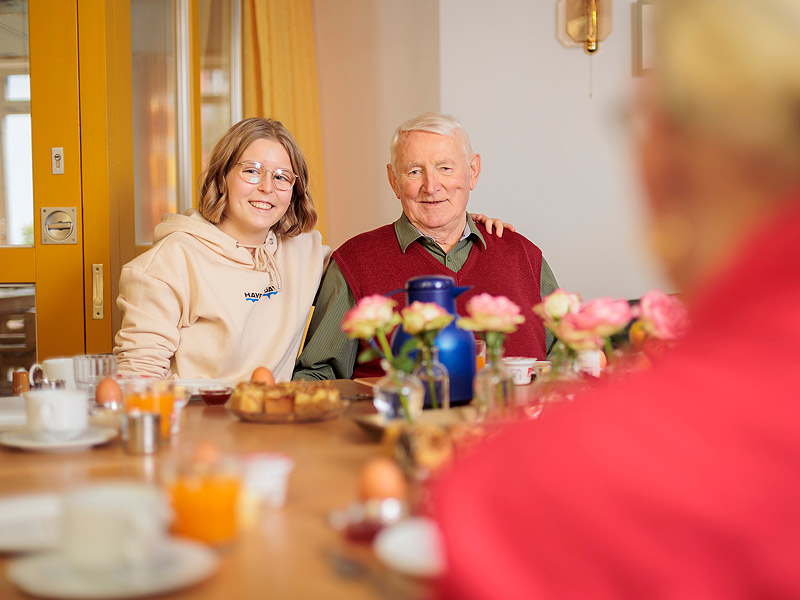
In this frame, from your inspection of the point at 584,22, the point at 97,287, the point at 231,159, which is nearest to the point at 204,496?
the point at 231,159

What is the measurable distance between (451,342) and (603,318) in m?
0.50

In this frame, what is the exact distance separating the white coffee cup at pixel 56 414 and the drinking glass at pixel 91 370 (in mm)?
395

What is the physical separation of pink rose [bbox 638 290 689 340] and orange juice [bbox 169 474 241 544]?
832 millimetres

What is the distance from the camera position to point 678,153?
0.54 metres

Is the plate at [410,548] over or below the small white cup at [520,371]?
over

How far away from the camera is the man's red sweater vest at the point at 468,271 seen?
279cm

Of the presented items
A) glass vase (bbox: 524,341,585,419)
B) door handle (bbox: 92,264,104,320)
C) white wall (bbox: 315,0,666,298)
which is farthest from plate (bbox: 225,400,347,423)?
white wall (bbox: 315,0,666,298)

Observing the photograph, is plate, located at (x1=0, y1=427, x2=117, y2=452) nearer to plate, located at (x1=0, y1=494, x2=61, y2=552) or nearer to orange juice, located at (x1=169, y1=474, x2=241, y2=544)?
plate, located at (x1=0, y1=494, x2=61, y2=552)

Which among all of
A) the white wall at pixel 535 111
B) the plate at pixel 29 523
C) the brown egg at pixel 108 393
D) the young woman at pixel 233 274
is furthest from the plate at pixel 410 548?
the white wall at pixel 535 111

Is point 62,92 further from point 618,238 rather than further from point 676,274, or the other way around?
point 676,274

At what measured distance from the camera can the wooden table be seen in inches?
28.7

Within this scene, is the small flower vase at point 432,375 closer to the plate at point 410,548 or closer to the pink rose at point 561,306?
the pink rose at point 561,306

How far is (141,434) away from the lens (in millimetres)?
1282

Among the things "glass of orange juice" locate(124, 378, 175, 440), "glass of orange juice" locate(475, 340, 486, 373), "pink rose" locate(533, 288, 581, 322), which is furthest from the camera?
"glass of orange juice" locate(475, 340, 486, 373)
